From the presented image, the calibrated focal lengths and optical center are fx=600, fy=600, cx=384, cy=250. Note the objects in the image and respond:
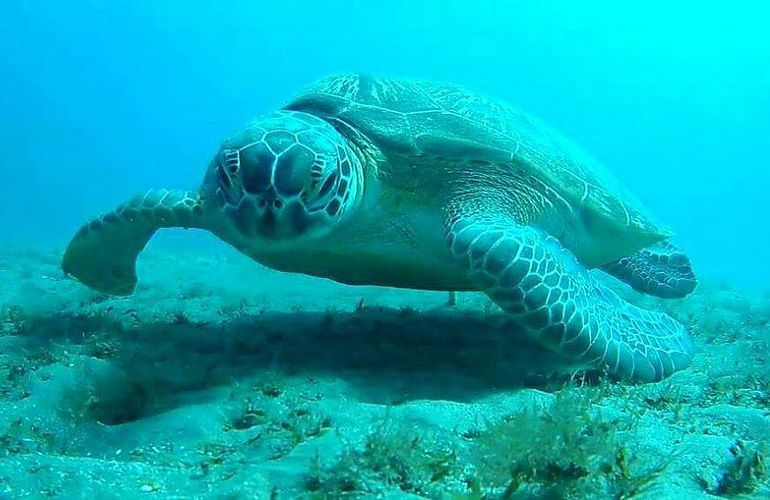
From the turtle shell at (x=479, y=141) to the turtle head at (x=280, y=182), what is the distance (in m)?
0.81

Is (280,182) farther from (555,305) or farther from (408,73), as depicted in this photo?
(408,73)

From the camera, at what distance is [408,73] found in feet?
440

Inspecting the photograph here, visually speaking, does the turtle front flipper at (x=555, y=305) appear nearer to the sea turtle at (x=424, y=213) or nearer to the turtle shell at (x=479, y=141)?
the sea turtle at (x=424, y=213)

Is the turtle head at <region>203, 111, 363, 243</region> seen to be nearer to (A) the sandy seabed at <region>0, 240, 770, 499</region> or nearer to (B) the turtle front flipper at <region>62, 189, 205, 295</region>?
(B) the turtle front flipper at <region>62, 189, 205, 295</region>

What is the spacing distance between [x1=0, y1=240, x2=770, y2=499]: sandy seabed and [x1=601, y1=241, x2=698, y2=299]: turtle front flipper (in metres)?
0.59

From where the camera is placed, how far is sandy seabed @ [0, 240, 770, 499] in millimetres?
2273

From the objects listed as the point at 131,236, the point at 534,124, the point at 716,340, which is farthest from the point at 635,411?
the point at 131,236

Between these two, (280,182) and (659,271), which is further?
(659,271)

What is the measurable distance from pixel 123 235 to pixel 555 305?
3.50m

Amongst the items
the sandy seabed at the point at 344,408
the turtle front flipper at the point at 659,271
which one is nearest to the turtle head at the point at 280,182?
the sandy seabed at the point at 344,408

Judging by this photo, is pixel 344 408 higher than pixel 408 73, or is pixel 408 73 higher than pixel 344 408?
pixel 408 73

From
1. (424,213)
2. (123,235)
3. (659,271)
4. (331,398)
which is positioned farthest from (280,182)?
(659,271)

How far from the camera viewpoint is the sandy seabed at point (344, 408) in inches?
89.5

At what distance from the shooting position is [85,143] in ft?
423
